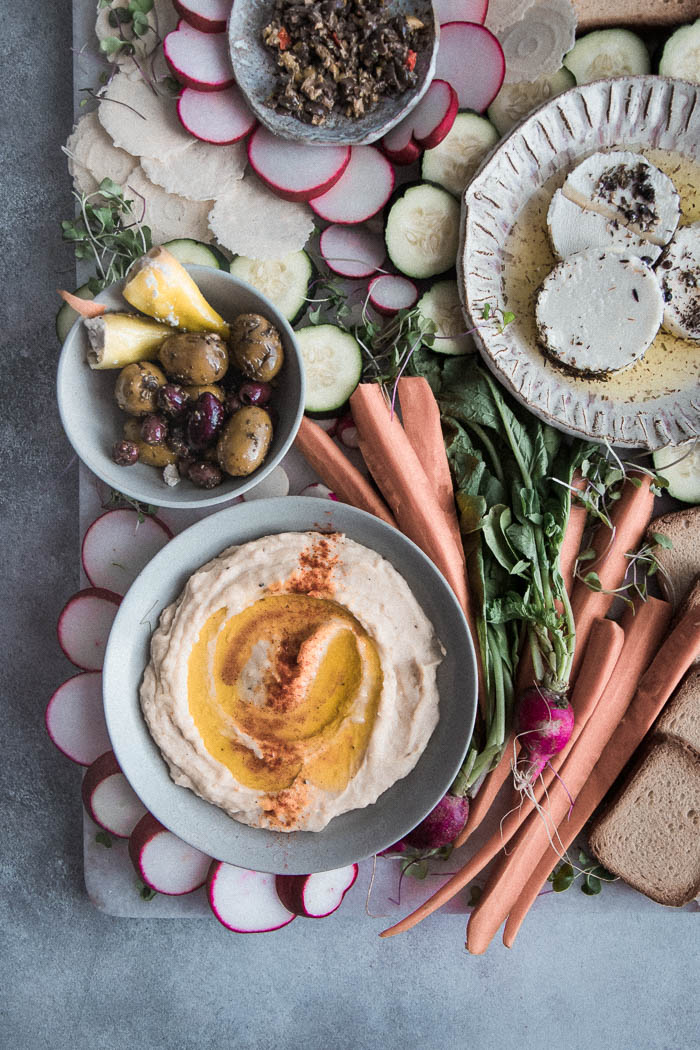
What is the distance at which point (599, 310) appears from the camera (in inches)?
95.8

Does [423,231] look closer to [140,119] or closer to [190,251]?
[190,251]

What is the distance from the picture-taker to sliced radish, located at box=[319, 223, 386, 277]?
2566mm

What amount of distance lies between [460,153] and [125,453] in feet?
5.04

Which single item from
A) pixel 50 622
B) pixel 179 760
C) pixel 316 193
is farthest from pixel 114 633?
pixel 316 193

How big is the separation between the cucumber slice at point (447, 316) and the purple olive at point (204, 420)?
82cm

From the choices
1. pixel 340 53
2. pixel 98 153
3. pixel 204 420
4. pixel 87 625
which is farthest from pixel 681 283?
pixel 87 625

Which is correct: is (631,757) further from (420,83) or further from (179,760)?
(420,83)

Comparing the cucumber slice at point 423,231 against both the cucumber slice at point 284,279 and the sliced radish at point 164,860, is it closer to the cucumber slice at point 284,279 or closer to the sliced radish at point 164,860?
the cucumber slice at point 284,279

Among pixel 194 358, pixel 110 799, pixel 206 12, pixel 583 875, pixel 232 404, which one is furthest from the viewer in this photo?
pixel 583 875

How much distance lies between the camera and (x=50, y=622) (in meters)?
2.86

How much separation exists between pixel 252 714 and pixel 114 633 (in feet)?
1.66

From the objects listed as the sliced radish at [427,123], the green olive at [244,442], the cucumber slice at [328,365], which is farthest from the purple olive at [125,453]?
the sliced radish at [427,123]

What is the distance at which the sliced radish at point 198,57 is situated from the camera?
2.36 meters

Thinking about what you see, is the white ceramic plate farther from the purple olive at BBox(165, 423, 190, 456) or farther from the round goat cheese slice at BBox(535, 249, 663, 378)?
the purple olive at BBox(165, 423, 190, 456)
